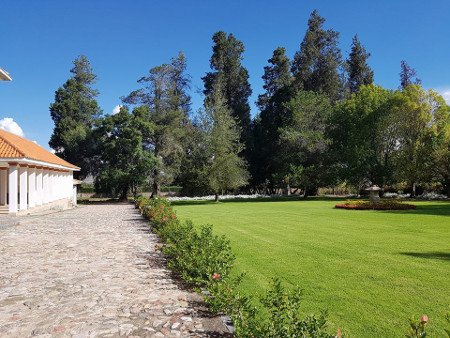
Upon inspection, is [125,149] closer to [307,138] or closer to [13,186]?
[307,138]

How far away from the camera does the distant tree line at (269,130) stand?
39.0 m

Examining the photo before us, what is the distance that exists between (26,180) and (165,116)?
25.0 m

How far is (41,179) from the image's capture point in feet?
87.1

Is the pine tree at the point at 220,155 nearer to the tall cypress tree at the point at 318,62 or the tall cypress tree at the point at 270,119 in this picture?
the tall cypress tree at the point at 270,119

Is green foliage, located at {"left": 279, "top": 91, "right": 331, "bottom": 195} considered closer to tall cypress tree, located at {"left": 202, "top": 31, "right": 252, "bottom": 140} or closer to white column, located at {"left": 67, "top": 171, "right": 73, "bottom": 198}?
tall cypress tree, located at {"left": 202, "top": 31, "right": 252, "bottom": 140}

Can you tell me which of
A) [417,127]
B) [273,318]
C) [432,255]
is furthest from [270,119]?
[273,318]

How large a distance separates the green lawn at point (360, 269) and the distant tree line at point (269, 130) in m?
26.0

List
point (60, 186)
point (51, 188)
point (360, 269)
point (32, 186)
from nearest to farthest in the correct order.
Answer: point (360, 269)
point (32, 186)
point (51, 188)
point (60, 186)

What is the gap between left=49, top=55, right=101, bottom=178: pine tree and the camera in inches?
1900

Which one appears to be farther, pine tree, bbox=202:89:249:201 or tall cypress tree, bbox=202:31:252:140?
tall cypress tree, bbox=202:31:252:140

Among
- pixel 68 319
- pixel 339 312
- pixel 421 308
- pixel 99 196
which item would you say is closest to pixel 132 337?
pixel 68 319

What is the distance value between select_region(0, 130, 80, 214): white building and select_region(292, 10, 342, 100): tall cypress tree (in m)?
31.3

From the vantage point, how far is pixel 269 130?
172ft

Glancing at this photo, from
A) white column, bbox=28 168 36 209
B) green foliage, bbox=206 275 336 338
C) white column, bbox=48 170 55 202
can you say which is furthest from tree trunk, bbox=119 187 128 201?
green foliage, bbox=206 275 336 338
